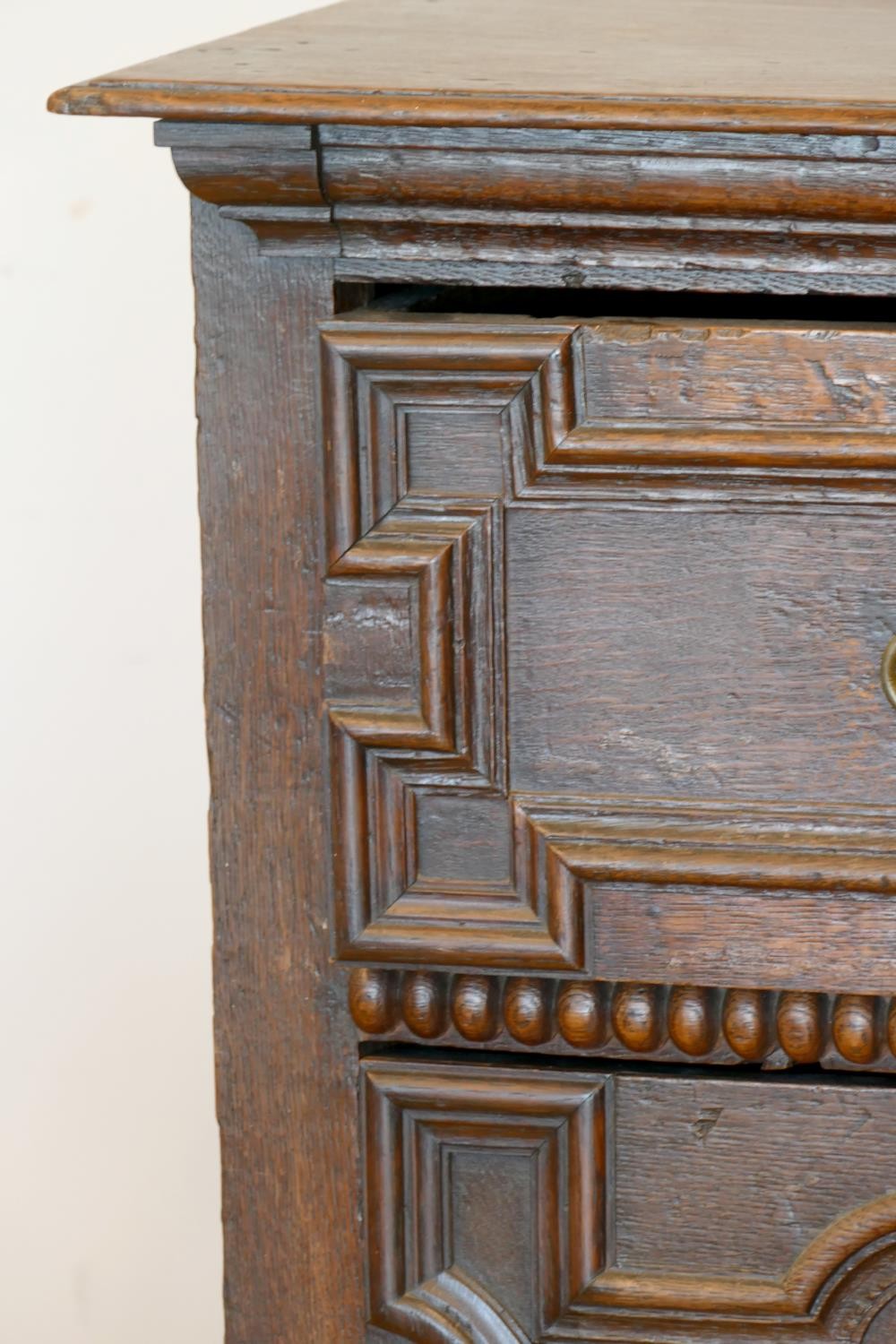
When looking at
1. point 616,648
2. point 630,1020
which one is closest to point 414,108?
point 616,648

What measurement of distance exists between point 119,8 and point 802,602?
0.71 metres

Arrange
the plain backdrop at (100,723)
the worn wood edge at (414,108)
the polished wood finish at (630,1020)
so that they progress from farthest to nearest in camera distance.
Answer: the plain backdrop at (100,723)
the polished wood finish at (630,1020)
the worn wood edge at (414,108)

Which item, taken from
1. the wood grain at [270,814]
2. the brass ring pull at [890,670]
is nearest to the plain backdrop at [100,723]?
the wood grain at [270,814]

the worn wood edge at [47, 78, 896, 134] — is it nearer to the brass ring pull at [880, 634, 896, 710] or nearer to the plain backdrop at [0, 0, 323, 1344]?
the brass ring pull at [880, 634, 896, 710]

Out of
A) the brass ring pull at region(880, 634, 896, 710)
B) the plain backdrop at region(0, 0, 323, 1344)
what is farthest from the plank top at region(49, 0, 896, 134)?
the plain backdrop at region(0, 0, 323, 1344)

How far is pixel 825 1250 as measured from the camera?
2.11 feet

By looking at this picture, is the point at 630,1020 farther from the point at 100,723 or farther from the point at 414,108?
the point at 100,723

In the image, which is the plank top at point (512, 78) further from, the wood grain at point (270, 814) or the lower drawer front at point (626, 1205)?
the lower drawer front at point (626, 1205)

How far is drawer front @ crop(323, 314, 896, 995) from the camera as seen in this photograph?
0.57 meters

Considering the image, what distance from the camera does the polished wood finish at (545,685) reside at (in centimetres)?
56

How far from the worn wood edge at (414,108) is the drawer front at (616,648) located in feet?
0.23

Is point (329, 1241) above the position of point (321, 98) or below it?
below

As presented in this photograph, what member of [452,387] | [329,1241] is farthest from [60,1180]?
[452,387]

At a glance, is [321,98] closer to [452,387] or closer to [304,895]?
[452,387]
